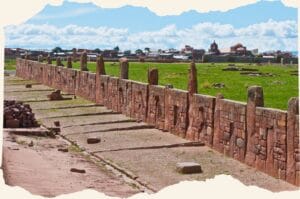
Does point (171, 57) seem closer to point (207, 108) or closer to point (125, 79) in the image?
point (125, 79)

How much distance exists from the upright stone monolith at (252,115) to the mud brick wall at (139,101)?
8.25 metres

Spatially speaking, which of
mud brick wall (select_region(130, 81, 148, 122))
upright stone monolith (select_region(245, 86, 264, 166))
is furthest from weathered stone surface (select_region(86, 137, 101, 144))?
upright stone monolith (select_region(245, 86, 264, 166))

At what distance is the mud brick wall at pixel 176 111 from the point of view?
66.2 feet

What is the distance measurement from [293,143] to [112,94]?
15.4 m

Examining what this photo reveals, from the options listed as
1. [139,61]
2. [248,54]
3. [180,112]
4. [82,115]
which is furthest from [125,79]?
[248,54]

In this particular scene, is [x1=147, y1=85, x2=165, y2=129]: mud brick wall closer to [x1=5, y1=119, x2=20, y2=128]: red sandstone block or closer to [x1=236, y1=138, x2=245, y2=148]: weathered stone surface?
[x1=5, y1=119, x2=20, y2=128]: red sandstone block

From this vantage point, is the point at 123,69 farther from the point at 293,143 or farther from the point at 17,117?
the point at 293,143

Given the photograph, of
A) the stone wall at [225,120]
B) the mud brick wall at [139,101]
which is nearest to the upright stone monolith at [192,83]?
the stone wall at [225,120]

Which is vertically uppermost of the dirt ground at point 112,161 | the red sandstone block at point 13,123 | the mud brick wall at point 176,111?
the mud brick wall at point 176,111

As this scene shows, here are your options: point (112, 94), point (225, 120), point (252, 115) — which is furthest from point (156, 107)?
point (252, 115)

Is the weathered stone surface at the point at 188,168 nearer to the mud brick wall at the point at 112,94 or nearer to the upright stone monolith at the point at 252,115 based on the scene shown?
the upright stone monolith at the point at 252,115

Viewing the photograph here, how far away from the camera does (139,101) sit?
24.4 m

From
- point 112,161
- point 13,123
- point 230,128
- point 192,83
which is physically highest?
point 192,83

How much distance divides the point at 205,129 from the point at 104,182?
17.4 ft
